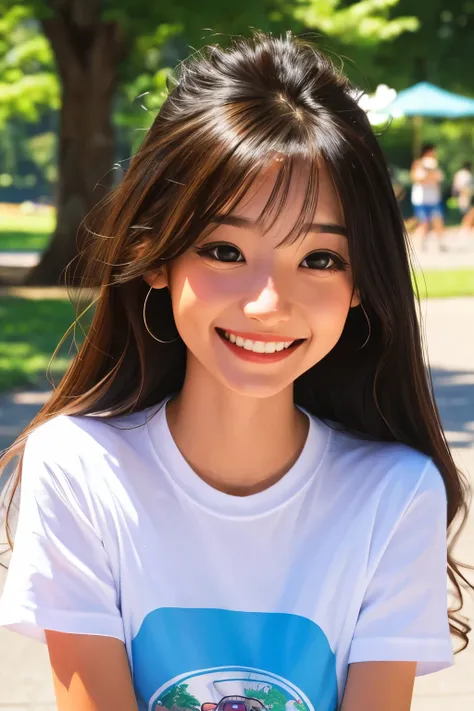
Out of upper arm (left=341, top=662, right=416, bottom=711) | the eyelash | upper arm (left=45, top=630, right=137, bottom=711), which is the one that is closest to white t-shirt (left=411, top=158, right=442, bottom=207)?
the eyelash

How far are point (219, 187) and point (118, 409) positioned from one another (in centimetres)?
50

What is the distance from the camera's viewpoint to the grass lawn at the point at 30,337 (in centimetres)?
844

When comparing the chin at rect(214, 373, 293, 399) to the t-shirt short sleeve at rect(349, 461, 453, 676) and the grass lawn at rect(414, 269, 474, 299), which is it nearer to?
the t-shirt short sleeve at rect(349, 461, 453, 676)

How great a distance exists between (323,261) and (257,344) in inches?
7.0

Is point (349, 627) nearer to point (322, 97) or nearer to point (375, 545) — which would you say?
point (375, 545)

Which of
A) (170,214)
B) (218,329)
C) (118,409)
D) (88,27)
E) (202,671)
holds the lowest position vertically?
(202,671)

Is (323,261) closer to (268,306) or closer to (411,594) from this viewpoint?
(268,306)

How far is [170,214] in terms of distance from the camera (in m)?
2.11

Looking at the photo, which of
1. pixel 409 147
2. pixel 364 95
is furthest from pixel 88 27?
pixel 409 147

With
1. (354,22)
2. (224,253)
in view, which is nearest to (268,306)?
(224,253)

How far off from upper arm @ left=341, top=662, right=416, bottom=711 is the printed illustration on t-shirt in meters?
0.05

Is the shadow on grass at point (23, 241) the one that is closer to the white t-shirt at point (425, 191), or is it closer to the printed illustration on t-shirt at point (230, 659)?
the white t-shirt at point (425, 191)

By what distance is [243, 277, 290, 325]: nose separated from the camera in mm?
2021

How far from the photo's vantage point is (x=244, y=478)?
2.25 meters
